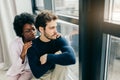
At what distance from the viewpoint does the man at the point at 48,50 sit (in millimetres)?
1105

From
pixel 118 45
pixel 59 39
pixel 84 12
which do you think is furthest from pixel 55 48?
pixel 118 45

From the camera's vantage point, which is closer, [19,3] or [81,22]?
[81,22]

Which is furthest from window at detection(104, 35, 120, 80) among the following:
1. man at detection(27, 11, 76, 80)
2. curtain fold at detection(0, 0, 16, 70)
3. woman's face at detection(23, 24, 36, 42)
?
curtain fold at detection(0, 0, 16, 70)

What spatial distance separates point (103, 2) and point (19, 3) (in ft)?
4.93

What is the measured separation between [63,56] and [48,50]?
0.15 metres

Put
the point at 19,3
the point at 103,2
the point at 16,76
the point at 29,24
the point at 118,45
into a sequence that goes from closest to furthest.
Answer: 1. the point at 103,2
2. the point at 118,45
3. the point at 29,24
4. the point at 16,76
5. the point at 19,3

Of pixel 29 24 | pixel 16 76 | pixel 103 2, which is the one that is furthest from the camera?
pixel 16 76

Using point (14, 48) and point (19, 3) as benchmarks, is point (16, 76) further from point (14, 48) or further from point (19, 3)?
point (19, 3)

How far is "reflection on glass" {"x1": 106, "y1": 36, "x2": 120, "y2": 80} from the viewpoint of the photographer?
1.13 meters

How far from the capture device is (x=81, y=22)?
1.14 meters

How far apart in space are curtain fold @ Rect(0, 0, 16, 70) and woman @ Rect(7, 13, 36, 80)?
3.20ft

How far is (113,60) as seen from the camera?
3.94ft

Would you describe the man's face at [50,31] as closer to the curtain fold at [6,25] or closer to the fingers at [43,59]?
the fingers at [43,59]

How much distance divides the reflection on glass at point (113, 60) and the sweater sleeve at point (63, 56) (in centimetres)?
27
